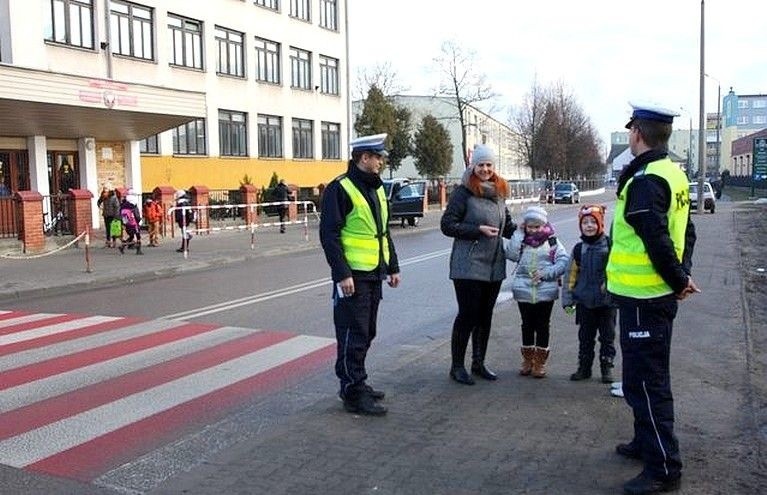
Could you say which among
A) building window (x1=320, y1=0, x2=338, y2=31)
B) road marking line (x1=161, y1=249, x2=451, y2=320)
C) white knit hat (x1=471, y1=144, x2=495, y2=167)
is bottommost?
road marking line (x1=161, y1=249, x2=451, y2=320)

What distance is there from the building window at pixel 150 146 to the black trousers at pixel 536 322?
2699 cm

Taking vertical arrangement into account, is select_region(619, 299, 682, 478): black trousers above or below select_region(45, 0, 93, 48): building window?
below

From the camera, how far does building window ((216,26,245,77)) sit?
35.0 metres

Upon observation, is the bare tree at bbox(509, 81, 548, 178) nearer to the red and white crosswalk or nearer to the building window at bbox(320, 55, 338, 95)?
the building window at bbox(320, 55, 338, 95)

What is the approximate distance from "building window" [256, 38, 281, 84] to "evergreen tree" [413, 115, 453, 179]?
23.9m

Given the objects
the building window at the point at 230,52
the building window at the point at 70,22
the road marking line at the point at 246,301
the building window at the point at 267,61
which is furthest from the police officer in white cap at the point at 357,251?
the building window at the point at 267,61

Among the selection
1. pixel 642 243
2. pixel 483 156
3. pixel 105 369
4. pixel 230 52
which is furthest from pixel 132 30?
pixel 642 243

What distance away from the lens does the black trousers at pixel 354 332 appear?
18.0 ft

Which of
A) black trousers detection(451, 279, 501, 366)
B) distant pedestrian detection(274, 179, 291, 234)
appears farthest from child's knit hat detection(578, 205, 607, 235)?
distant pedestrian detection(274, 179, 291, 234)

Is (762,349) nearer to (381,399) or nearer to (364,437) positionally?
(381,399)

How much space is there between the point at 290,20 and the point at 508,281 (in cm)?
3050

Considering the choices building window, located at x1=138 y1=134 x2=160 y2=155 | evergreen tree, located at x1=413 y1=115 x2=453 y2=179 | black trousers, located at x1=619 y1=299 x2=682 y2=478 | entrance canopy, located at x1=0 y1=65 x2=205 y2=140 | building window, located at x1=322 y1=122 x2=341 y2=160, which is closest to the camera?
black trousers, located at x1=619 y1=299 x2=682 y2=478

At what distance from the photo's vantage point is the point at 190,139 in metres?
33.6

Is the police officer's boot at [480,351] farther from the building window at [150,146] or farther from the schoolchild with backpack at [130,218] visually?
the building window at [150,146]
